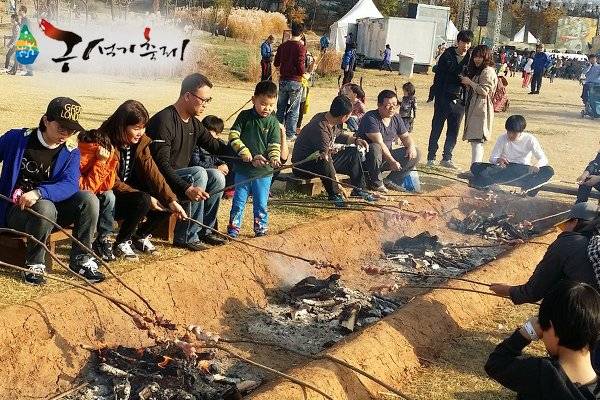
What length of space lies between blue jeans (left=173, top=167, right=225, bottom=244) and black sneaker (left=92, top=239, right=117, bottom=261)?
0.85 meters

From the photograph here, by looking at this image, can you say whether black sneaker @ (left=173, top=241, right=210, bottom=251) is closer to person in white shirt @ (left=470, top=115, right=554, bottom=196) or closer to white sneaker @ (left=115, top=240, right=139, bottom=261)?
white sneaker @ (left=115, top=240, right=139, bottom=261)

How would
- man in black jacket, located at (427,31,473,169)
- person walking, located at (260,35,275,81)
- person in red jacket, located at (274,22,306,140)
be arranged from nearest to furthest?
man in black jacket, located at (427,31,473,169), person in red jacket, located at (274,22,306,140), person walking, located at (260,35,275,81)

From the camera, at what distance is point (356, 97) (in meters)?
12.3

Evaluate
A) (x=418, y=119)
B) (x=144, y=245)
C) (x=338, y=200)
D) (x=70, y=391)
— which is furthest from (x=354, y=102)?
(x=418, y=119)

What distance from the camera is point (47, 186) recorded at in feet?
19.8

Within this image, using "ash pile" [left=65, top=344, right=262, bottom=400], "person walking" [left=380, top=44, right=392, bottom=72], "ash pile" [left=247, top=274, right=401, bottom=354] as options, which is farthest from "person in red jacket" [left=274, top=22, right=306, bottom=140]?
"person walking" [left=380, top=44, right=392, bottom=72]

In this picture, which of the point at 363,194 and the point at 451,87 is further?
the point at 451,87

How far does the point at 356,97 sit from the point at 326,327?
6336mm

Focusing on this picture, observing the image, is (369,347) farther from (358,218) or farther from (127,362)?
(358,218)

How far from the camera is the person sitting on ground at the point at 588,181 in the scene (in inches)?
426

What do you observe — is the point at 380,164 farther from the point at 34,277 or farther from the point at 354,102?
the point at 34,277

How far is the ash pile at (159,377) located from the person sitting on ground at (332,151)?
413cm

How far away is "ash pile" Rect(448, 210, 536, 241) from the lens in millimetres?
9828

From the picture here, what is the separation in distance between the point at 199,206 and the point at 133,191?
89 cm
